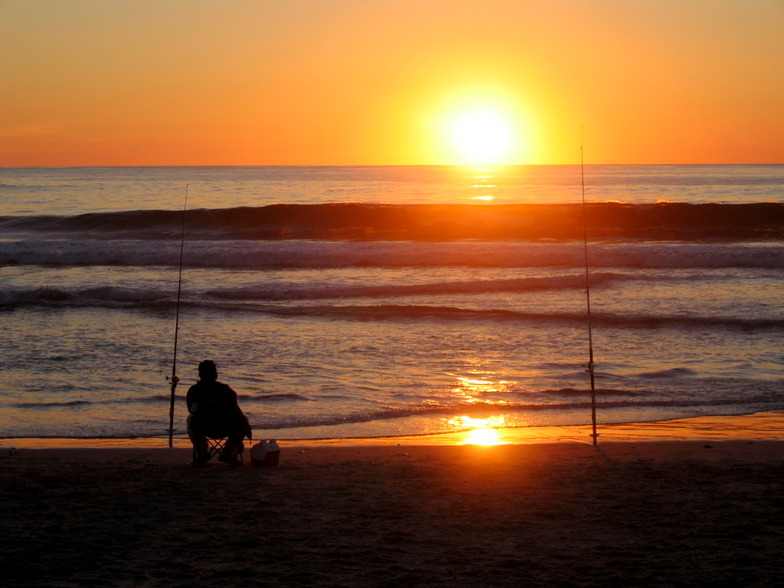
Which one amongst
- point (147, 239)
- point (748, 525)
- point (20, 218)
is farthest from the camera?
point (20, 218)

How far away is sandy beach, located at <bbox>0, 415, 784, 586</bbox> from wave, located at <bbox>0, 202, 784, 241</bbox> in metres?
22.4

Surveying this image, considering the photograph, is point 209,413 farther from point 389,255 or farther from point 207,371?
point 389,255

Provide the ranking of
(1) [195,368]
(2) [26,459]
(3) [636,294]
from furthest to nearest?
(3) [636,294] < (1) [195,368] < (2) [26,459]

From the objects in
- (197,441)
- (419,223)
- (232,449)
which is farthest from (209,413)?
(419,223)

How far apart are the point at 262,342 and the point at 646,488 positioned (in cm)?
704

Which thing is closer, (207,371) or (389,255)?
(207,371)

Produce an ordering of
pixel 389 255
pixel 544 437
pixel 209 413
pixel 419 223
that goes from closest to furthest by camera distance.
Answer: pixel 209 413 → pixel 544 437 → pixel 389 255 → pixel 419 223

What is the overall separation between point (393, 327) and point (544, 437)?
227 inches

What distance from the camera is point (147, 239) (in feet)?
94.8

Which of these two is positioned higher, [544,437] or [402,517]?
[544,437]

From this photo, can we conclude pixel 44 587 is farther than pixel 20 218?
No

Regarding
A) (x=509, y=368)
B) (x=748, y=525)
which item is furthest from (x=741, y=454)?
(x=509, y=368)

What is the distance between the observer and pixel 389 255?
22.9 m

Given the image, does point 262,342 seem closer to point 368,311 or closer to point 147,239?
point 368,311
